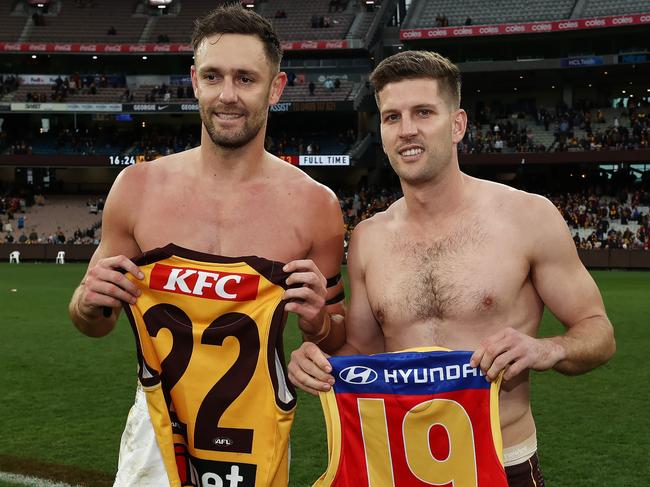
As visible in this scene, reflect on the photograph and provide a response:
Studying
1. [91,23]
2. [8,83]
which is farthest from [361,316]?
[91,23]

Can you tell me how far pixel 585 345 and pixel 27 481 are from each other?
15.0 feet

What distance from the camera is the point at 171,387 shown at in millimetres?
3248

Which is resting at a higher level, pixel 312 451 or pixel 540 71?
pixel 540 71

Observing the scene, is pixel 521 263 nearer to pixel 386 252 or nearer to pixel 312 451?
pixel 386 252

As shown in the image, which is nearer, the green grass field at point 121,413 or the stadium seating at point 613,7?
the green grass field at point 121,413

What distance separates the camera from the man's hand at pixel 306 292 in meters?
2.97

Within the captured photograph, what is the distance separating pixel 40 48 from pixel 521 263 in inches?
2037

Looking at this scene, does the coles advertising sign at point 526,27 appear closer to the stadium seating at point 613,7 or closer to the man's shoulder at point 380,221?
the stadium seating at point 613,7

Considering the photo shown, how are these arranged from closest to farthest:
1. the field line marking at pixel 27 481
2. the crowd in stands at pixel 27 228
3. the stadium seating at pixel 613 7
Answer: the field line marking at pixel 27 481, the crowd in stands at pixel 27 228, the stadium seating at pixel 613 7

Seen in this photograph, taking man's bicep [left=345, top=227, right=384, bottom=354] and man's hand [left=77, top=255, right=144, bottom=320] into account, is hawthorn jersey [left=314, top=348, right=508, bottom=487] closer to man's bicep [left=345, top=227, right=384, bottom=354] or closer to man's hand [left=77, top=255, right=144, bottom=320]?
man's bicep [left=345, top=227, right=384, bottom=354]

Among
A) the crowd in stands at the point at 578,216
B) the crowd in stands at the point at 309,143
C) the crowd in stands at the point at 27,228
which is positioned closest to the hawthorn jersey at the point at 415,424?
the crowd in stands at the point at 578,216

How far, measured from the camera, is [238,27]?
3336mm

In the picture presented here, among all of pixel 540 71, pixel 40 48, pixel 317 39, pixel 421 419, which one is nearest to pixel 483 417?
pixel 421 419

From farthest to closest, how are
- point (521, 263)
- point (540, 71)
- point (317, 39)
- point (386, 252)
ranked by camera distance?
point (317, 39)
point (540, 71)
point (386, 252)
point (521, 263)
